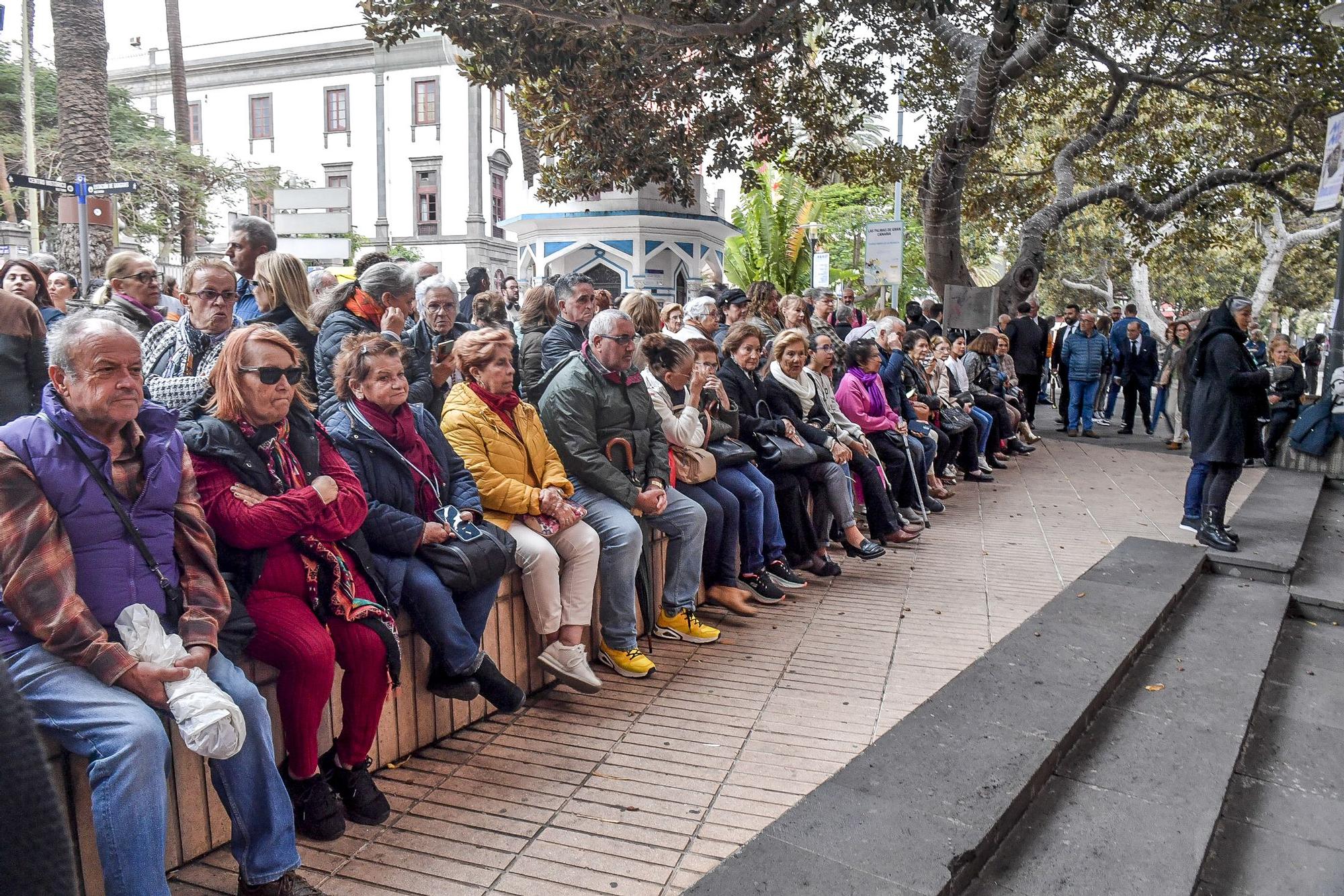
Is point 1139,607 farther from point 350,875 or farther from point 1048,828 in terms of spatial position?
point 350,875

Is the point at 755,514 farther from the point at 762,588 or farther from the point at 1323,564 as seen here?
the point at 1323,564

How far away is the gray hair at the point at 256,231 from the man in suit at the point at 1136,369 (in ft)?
42.7

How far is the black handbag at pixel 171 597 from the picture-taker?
287 cm

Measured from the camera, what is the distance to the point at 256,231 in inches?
223

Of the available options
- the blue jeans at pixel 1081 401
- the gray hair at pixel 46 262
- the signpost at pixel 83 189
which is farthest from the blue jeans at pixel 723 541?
the blue jeans at pixel 1081 401

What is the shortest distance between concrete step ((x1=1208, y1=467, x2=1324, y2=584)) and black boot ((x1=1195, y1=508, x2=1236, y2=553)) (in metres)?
0.13

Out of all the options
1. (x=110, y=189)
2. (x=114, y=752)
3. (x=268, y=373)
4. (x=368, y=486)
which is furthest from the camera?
(x=110, y=189)

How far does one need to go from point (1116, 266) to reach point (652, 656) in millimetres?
32341

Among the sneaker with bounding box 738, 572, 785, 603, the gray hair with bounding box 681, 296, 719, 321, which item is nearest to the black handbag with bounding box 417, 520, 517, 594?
the sneaker with bounding box 738, 572, 785, 603

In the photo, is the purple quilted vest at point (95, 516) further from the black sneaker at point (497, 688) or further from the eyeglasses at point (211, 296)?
the eyeglasses at point (211, 296)

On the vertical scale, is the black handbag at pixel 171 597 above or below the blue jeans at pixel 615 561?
above

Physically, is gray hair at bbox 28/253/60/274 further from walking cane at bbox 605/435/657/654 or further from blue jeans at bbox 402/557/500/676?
blue jeans at bbox 402/557/500/676

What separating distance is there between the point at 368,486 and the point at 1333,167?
9.76m

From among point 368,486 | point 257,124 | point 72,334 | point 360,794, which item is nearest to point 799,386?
point 368,486
